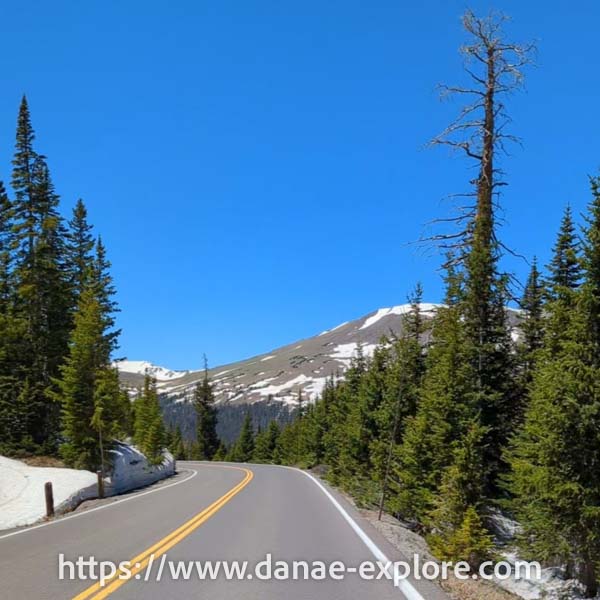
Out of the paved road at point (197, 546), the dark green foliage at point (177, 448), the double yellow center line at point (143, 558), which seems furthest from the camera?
the dark green foliage at point (177, 448)

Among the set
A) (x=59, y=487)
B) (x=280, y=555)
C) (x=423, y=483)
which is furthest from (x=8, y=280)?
(x=280, y=555)

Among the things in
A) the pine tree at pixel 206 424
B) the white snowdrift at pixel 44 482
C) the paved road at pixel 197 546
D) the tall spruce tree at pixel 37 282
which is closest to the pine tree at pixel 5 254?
the tall spruce tree at pixel 37 282

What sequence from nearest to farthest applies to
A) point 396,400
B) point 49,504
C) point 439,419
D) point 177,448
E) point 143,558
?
point 143,558, point 49,504, point 439,419, point 396,400, point 177,448

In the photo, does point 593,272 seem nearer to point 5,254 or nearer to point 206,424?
point 5,254

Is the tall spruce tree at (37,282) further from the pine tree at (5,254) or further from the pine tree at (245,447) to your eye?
the pine tree at (245,447)

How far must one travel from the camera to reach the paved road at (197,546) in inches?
252

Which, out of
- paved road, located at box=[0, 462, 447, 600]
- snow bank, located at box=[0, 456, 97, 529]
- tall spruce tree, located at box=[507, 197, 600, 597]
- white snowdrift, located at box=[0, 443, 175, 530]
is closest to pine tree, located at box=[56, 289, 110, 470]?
white snowdrift, located at box=[0, 443, 175, 530]

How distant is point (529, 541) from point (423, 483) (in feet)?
18.4

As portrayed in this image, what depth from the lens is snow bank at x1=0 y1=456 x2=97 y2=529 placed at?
1694 cm

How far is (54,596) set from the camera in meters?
6.05

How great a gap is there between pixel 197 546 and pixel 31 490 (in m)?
13.4

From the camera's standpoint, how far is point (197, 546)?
30.6ft

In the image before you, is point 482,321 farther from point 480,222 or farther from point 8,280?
point 8,280

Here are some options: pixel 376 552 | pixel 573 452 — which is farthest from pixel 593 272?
pixel 376 552
